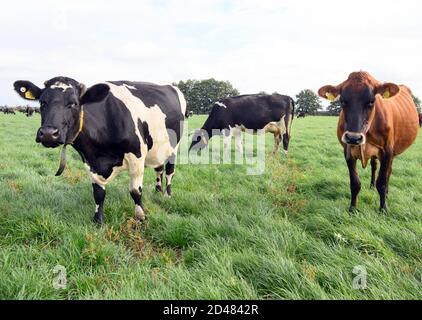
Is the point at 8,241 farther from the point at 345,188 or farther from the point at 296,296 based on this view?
the point at 345,188

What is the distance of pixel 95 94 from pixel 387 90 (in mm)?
3660

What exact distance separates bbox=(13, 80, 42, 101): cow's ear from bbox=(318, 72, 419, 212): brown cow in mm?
3668

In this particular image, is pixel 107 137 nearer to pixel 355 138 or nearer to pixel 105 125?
pixel 105 125

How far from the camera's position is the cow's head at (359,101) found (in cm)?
412

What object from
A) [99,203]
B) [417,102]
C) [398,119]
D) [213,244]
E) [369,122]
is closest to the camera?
[213,244]

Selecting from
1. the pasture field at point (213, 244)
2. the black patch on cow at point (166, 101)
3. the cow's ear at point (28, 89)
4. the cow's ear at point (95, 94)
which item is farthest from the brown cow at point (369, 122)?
the cow's ear at point (28, 89)

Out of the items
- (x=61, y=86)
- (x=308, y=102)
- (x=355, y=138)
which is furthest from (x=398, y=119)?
(x=308, y=102)

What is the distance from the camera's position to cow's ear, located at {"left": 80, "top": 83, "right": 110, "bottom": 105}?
382 centimetres

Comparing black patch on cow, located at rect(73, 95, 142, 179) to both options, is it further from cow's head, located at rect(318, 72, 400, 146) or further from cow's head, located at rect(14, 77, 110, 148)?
cow's head, located at rect(318, 72, 400, 146)

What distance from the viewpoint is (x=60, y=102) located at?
3.52m

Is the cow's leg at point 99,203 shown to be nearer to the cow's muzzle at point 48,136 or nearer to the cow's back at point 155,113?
the cow's back at point 155,113

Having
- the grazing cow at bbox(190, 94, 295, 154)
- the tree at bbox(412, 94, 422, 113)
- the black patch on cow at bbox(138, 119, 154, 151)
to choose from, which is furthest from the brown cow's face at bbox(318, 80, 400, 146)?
the tree at bbox(412, 94, 422, 113)

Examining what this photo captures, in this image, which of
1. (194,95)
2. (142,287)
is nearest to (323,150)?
(142,287)

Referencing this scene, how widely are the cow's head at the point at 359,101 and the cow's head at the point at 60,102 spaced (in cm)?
302
